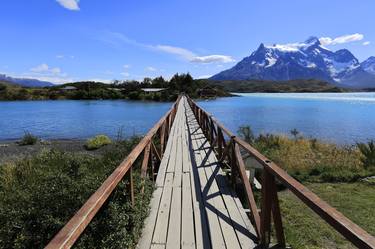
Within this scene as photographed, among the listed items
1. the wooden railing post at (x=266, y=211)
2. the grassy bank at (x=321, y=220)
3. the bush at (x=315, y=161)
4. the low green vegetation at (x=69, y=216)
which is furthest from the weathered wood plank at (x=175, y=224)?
the bush at (x=315, y=161)

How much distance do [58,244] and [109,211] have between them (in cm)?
155

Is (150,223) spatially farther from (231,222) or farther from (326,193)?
(326,193)

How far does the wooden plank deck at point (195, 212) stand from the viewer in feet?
12.4

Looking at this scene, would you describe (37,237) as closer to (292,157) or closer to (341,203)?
(341,203)

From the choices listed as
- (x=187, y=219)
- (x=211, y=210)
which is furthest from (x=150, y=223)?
(x=211, y=210)

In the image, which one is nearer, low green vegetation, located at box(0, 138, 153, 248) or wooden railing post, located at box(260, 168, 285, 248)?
low green vegetation, located at box(0, 138, 153, 248)

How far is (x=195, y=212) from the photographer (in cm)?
469

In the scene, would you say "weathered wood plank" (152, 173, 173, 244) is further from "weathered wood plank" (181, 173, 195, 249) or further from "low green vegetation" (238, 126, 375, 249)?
"low green vegetation" (238, 126, 375, 249)

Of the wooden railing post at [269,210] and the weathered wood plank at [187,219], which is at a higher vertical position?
the wooden railing post at [269,210]

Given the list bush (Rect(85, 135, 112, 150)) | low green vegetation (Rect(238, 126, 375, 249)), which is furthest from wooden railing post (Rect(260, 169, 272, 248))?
bush (Rect(85, 135, 112, 150))

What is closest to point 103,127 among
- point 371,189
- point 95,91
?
point 371,189

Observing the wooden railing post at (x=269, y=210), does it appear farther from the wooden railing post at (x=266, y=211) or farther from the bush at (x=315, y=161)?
the bush at (x=315, y=161)

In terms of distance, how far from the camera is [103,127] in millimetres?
29484

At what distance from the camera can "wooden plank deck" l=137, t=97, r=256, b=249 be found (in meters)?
3.79
